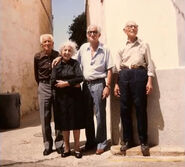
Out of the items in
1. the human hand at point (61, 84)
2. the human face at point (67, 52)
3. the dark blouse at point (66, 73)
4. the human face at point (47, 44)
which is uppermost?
the human face at point (47, 44)

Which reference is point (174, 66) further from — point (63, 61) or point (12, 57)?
point (12, 57)

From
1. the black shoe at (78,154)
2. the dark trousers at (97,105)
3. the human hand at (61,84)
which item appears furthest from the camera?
the dark trousers at (97,105)

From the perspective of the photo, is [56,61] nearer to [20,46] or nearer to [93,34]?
[93,34]

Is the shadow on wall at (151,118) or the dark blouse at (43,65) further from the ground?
the dark blouse at (43,65)

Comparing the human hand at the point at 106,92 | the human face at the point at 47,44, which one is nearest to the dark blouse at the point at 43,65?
the human face at the point at 47,44

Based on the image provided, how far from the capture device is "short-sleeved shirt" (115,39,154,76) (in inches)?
195

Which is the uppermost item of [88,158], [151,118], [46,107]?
[46,107]

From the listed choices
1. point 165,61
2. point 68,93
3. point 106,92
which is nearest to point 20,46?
point 68,93

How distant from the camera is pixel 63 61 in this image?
5.09 meters

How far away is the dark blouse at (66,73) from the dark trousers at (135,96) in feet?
2.04

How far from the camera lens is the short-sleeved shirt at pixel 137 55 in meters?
4.96

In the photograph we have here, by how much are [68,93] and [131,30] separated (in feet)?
4.20

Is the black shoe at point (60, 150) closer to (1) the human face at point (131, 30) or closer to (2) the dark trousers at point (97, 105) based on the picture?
(2) the dark trousers at point (97, 105)

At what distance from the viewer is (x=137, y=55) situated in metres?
4.97
